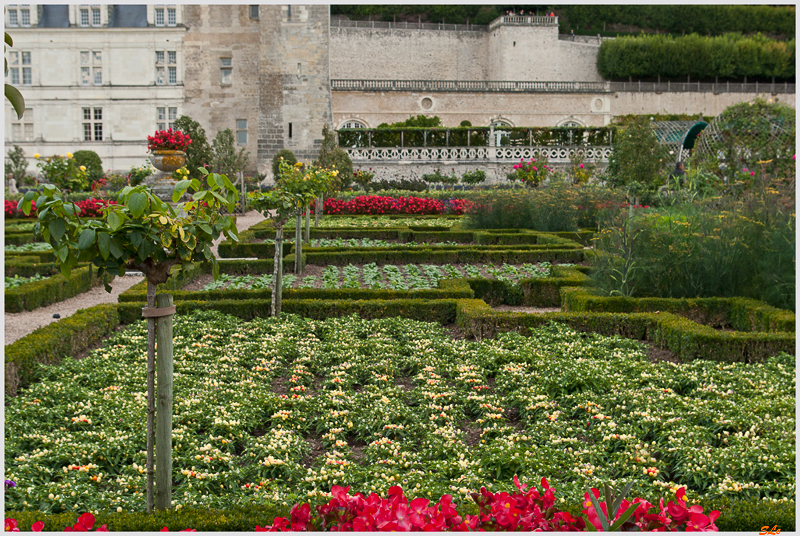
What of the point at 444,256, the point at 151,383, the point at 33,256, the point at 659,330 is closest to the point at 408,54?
the point at 444,256

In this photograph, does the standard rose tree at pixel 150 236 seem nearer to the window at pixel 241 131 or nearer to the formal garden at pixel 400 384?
the formal garden at pixel 400 384

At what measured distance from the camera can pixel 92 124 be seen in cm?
3188

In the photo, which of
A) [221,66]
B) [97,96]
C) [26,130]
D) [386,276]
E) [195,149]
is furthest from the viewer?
[26,130]

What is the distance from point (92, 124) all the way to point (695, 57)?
3223 cm

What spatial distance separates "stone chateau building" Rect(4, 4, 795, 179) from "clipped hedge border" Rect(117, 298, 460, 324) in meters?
22.4

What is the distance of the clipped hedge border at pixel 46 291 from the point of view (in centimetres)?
723

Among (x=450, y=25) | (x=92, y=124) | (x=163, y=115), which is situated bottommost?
(x=92, y=124)

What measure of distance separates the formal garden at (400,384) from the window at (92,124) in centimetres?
2563

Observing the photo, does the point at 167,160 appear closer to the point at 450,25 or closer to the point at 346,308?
the point at 346,308

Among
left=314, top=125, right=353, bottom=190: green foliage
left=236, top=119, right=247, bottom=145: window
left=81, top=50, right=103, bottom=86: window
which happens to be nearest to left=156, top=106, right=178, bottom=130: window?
left=81, top=50, right=103, bottom=86: window

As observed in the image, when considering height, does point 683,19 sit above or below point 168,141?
above

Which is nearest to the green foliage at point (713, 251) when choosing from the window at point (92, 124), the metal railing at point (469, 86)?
the metal railing at point (469, 86)

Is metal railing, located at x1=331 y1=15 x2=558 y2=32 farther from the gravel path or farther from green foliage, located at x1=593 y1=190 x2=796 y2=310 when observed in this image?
green foliage, located at x1=593 y1=190 x2=796 y2=310

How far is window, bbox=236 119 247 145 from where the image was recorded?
1225 inches
